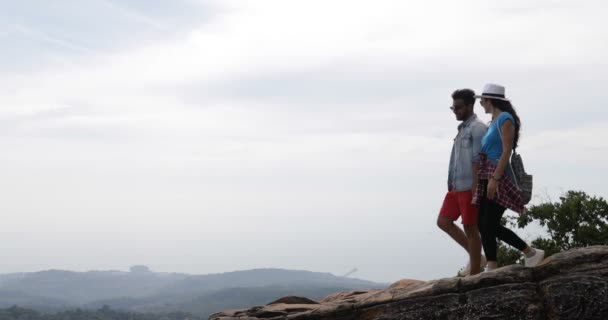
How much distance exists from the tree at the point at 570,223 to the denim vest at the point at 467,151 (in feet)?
44.0

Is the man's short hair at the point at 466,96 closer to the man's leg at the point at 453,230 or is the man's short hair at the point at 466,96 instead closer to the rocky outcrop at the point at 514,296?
the man's leg at the point at 453,230

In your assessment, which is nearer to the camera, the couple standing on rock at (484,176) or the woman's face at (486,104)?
the couple standing on rock at (484,176)

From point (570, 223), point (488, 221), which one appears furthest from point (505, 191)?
point (570, 223)

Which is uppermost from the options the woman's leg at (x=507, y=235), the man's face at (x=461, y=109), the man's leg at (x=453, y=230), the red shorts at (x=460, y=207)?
the man's face at (x=461, y=109)

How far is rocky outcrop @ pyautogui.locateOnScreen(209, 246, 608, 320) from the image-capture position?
33.7 feet

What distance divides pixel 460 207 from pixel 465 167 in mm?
636

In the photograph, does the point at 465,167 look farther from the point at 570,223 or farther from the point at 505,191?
the point at 570,223

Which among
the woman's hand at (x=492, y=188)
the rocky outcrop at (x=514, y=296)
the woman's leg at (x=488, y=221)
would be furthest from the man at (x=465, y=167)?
the rocky outcrop at (x=514, y=296)

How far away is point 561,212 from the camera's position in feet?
78.6

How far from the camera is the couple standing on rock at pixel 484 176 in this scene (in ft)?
33.6

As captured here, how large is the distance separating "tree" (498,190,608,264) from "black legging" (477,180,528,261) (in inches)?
525

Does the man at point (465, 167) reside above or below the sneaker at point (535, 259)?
above

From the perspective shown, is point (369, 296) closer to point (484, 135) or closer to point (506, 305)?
point (506, 305)

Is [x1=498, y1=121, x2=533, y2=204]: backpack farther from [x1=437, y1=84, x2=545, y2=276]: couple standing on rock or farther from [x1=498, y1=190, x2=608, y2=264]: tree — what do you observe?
[x1=498, y1=190, x2=608, y2=264]: tree
